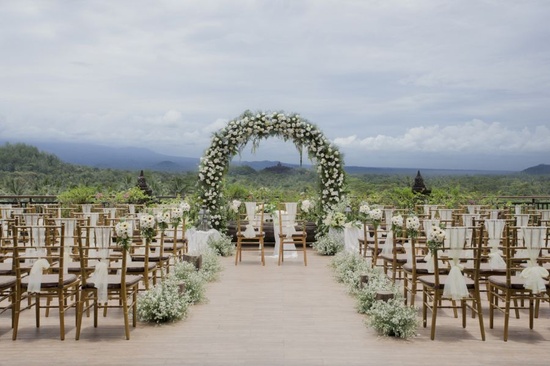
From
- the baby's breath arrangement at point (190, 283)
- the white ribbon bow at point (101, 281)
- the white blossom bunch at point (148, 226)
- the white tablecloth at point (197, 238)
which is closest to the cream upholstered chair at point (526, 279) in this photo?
the baby's breath arrangement at point (190, 283)

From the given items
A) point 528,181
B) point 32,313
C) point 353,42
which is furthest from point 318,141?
point 528,181

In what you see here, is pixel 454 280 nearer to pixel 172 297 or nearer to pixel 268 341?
pixel 268 341

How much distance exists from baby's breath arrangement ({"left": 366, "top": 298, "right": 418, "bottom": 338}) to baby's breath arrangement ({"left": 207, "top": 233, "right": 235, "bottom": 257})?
20.3 feet

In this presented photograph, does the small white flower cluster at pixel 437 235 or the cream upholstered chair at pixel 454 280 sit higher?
the small white flower cluster at pixel 437 235

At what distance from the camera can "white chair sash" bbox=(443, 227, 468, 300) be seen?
18.3 ft

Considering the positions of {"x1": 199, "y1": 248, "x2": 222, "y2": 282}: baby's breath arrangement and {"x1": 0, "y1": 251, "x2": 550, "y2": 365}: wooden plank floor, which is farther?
{"x1": 199, "y1": 248, "x2": 222, "y2": 282}: baby's breath arrangement

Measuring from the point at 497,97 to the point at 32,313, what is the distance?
44.0 ft

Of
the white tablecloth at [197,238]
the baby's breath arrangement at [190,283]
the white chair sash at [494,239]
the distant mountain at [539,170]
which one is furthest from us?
the distant mountain at [539,170]

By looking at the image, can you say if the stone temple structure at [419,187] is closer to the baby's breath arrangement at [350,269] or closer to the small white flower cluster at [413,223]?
the baby's breath arrangement at [350,269]

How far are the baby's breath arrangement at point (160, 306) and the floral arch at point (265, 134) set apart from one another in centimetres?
663

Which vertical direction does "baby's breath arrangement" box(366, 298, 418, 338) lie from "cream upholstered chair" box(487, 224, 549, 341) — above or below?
below

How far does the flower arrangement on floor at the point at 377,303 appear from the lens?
5656mm

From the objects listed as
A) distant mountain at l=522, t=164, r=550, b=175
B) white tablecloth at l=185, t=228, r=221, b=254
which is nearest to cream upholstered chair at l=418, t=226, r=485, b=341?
white tablecloth at l=185, t=228, r=221, b=254

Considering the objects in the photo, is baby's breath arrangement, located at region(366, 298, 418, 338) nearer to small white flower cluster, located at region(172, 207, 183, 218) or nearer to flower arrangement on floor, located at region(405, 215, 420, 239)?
flower arrangement on floor, located at region(405, 215, 420, 239)
